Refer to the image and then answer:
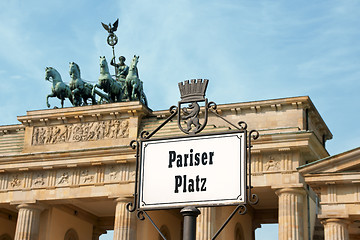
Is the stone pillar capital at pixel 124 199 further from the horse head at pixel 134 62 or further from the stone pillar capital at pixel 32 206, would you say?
the horse head at pixel 134 62

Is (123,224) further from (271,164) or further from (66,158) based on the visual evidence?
(271,164)

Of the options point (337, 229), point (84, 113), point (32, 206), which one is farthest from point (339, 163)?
point (32, 206)

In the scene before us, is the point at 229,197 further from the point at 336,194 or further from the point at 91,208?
the point at 91,208

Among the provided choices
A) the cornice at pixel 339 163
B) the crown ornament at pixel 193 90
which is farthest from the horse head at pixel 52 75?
the crown ornament at pixel 193 90

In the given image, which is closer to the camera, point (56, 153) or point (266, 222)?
point (56, 153)

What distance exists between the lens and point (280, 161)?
44188 millimetres

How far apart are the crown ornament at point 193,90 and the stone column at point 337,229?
84.4 feet

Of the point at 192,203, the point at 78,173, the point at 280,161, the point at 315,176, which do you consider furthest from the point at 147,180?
the point at 78,173

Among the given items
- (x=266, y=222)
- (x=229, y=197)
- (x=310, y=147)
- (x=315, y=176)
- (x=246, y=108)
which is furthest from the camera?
(x=266, y=222)

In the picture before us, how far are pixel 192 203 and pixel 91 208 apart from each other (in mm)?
49093

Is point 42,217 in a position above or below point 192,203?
above

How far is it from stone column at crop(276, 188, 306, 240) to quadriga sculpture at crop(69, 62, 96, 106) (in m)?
17.4

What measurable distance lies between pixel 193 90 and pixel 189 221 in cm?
110

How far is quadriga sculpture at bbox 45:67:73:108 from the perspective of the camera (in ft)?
174
